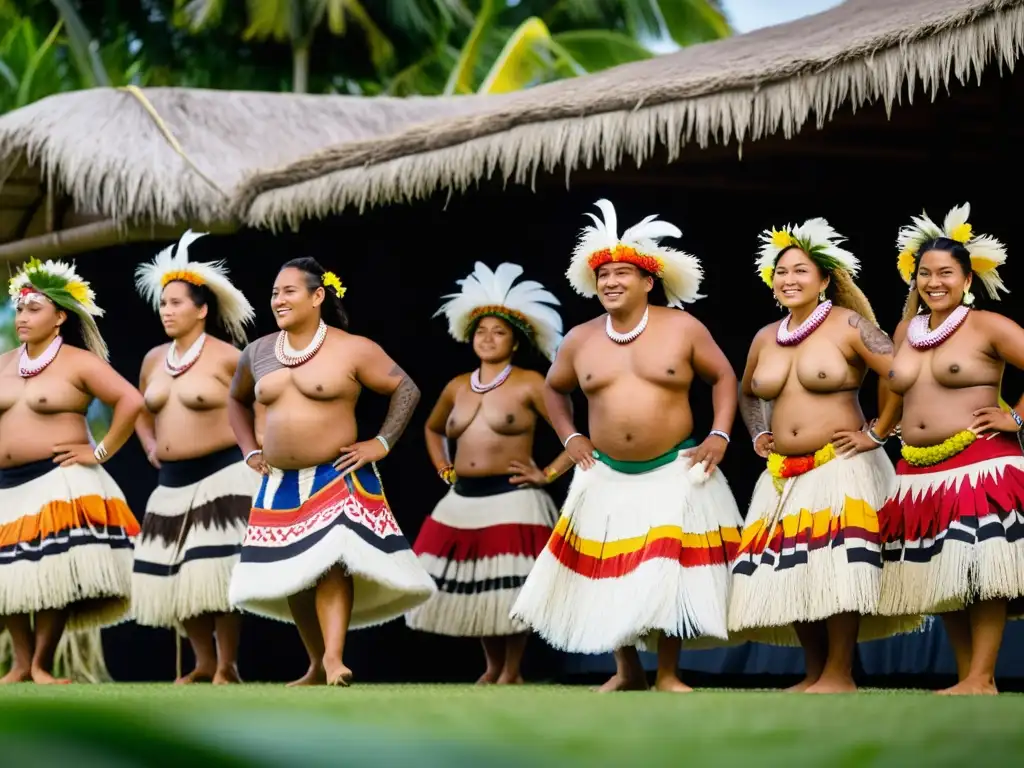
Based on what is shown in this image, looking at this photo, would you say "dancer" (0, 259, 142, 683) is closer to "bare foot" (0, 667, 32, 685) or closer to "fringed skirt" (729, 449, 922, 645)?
"bare foot" (0, 667, 32, 685)

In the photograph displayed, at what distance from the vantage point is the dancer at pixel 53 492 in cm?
646

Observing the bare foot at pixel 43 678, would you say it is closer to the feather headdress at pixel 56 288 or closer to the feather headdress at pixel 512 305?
the feather headdress at pixel 56 288

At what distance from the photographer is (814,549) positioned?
509 cm

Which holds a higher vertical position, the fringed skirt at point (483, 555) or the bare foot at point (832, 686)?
the fringed skirt at point (483, 555)

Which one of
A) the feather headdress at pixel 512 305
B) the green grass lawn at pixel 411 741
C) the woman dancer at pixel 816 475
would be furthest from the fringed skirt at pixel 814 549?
the green grass lawn at pixel 411 741

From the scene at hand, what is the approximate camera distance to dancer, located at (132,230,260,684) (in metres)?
6.54

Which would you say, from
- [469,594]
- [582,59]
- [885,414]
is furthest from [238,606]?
[582,59]

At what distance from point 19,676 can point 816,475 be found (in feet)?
10.9

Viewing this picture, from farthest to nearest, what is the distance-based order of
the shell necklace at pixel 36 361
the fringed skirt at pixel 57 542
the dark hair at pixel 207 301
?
the dark hair at pixel 207 301 < the shell necklace at pixel 36 361 < the fringed skirt at pixel 57 542

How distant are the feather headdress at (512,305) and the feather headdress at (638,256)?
1052 millimetres

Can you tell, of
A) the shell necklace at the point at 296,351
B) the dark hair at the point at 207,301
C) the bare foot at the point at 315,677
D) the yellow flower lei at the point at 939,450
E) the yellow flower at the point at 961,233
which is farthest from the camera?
the dark hair at the point at 207,301

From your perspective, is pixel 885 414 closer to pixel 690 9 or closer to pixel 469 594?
pixel 469 594

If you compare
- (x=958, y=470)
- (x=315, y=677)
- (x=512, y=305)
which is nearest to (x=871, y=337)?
(x=958, y=470)

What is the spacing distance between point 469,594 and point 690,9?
15.7 metres
